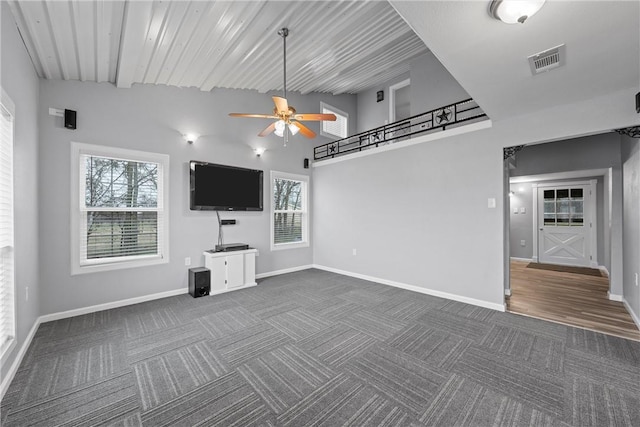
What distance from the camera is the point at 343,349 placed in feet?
7.96

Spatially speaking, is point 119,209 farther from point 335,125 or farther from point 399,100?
point 399,100

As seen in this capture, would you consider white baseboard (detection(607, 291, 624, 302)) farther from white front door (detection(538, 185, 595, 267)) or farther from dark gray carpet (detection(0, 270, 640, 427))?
white front door (detection(538, 185, 595, 267))

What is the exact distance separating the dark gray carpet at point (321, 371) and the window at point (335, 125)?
15.4 feet

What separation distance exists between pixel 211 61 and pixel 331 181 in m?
3.07

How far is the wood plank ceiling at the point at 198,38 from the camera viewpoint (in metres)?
2.38

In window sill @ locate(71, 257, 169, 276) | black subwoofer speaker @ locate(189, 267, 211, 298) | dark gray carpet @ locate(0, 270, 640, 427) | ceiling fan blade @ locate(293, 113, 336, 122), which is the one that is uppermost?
ceiling fan blade @ locate(293, 113, 336, 122)

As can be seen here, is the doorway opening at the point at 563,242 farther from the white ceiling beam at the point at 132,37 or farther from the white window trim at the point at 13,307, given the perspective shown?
the white window trim at the point at 13,307

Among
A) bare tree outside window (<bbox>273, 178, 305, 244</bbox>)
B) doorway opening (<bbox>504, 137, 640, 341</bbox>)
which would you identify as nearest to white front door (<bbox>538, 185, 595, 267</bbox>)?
doorway opening (<bbox>504, 137, 640, 341</bbox>)

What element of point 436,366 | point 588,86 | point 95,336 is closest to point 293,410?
point 436,366

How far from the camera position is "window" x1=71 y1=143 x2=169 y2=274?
10.9 feet

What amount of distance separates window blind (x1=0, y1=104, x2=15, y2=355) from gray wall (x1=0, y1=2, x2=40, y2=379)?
9 cm

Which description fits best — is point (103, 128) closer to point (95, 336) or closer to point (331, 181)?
point (95, 336)

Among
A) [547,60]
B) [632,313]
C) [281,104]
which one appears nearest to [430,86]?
[547,60]

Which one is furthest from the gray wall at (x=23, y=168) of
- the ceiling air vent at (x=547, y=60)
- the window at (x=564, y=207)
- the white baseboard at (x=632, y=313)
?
the window at (x=564, y=207)
